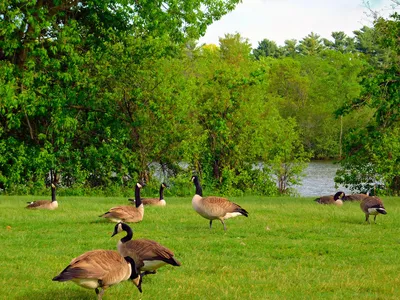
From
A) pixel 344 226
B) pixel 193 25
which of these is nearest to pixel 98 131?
pixel 193 25

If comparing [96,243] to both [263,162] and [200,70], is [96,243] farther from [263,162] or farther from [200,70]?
[200,70]

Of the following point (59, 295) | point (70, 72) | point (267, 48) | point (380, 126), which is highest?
point (267, 48)

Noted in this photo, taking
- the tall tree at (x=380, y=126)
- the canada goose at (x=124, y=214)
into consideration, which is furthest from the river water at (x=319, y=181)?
the canada goose at (x=124, y=214)

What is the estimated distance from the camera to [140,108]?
125 feet

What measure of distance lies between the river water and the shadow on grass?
1280 inches

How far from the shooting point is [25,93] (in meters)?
32.8

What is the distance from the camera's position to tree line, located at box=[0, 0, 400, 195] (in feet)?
109

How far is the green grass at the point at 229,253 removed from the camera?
11.1 m

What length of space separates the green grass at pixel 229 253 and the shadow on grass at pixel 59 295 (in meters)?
0.02

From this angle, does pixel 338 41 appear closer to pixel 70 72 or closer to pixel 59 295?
pixel 70 72

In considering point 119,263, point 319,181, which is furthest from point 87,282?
point 319,181

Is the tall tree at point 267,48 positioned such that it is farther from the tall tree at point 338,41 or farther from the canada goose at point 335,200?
the canada goose at point 335,200

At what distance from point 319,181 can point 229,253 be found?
1824 inches

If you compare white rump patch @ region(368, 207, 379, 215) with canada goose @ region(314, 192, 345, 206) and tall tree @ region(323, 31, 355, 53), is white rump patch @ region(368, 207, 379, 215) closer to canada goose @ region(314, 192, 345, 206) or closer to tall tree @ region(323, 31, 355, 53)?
canada goose @ region(314, 192, 345, 206)
